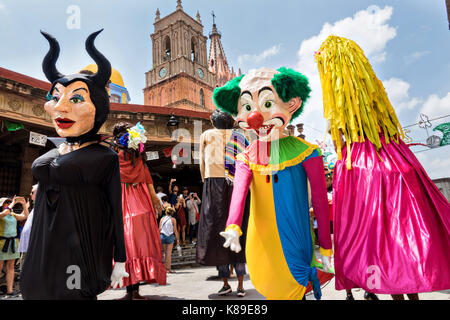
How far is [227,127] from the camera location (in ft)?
11.7

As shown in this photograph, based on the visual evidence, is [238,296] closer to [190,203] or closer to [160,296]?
[160,296]

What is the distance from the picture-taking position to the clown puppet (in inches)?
69.4

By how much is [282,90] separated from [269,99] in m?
0.11

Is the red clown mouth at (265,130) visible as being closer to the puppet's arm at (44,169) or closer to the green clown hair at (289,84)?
the green clown hair at (289,84)

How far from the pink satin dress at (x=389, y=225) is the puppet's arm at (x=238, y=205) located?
2.21 ft

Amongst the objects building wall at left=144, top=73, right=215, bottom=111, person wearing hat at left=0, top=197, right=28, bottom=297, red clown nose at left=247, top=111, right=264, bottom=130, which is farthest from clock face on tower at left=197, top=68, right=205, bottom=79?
red clown nose at left=247, top=111, right=264, bottom=130

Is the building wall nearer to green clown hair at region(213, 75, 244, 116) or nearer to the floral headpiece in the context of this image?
the floral headpiece

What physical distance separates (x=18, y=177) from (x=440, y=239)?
40.4 ft

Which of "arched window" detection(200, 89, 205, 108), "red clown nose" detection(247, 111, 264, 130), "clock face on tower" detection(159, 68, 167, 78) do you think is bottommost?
"red clown nose" detection(247, 111, 264, 130)

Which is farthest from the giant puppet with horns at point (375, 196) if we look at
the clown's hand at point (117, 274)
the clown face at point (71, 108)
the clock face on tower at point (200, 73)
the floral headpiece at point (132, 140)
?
the clock face on tower at point (200, 73)

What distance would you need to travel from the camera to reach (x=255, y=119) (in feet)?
6.40

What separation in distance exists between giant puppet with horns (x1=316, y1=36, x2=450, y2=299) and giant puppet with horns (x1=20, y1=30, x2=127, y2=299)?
148cm

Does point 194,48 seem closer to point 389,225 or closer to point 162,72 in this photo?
point 162,72
